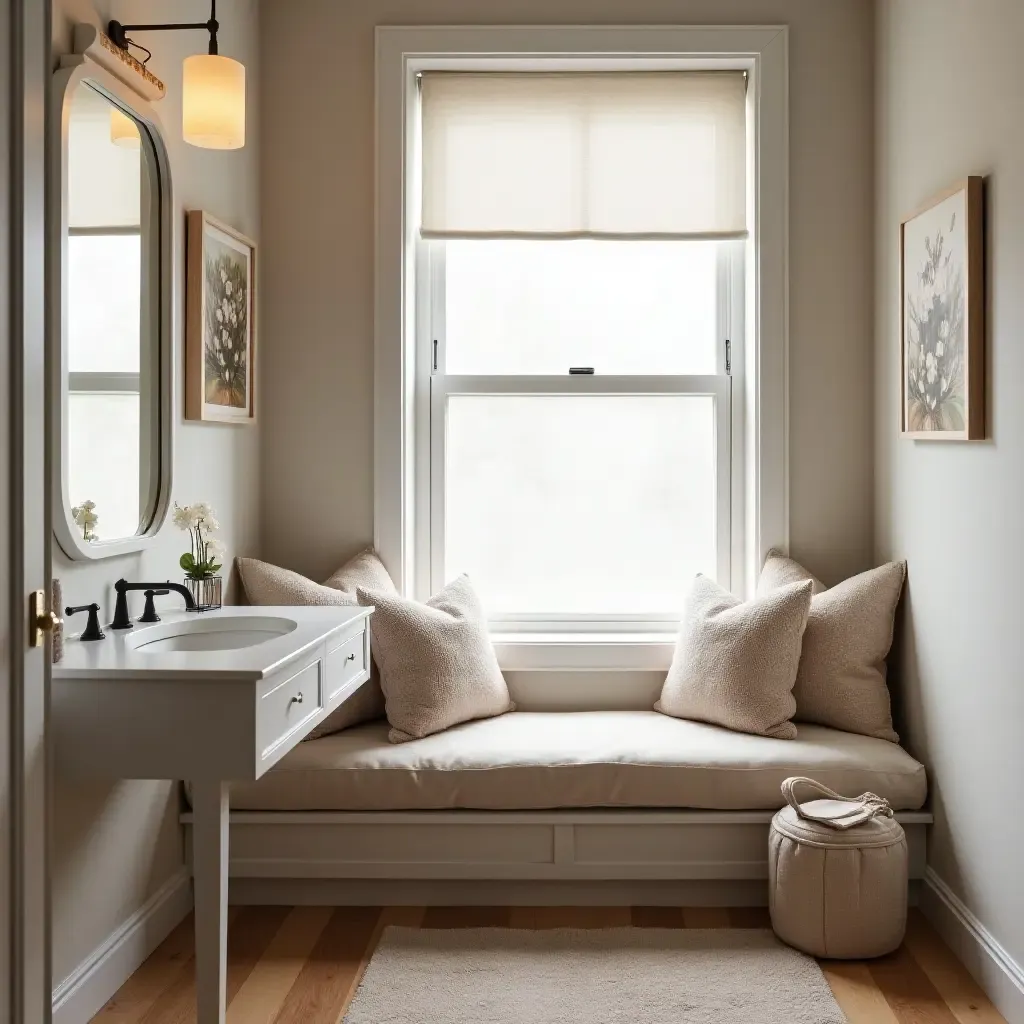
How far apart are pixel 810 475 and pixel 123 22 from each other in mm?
2292

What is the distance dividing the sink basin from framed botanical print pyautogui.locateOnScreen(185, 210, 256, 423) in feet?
1.94

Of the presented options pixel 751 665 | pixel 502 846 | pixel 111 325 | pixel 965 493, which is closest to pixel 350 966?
pixel 502 846

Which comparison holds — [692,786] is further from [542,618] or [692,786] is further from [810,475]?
[810,475]

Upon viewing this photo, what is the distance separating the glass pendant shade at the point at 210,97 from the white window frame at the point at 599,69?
948 millimetres

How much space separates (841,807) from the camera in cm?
272

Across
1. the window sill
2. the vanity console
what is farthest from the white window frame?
the vanity console

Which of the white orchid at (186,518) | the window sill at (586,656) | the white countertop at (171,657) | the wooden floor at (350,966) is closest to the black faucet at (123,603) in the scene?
the white countertop at (171,657)

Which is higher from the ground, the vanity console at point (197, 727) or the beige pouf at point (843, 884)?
the vanity console at point (197, 727)

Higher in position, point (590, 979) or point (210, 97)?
point (210, 97)

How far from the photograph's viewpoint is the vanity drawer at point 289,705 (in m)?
2.03

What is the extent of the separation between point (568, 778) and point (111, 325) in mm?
1599

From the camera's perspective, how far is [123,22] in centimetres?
249

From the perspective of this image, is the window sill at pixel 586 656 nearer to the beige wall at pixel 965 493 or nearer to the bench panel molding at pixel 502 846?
the bench panel molding at pixel 502 846

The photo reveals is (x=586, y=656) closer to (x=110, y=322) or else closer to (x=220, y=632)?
(x=220, y=632)
